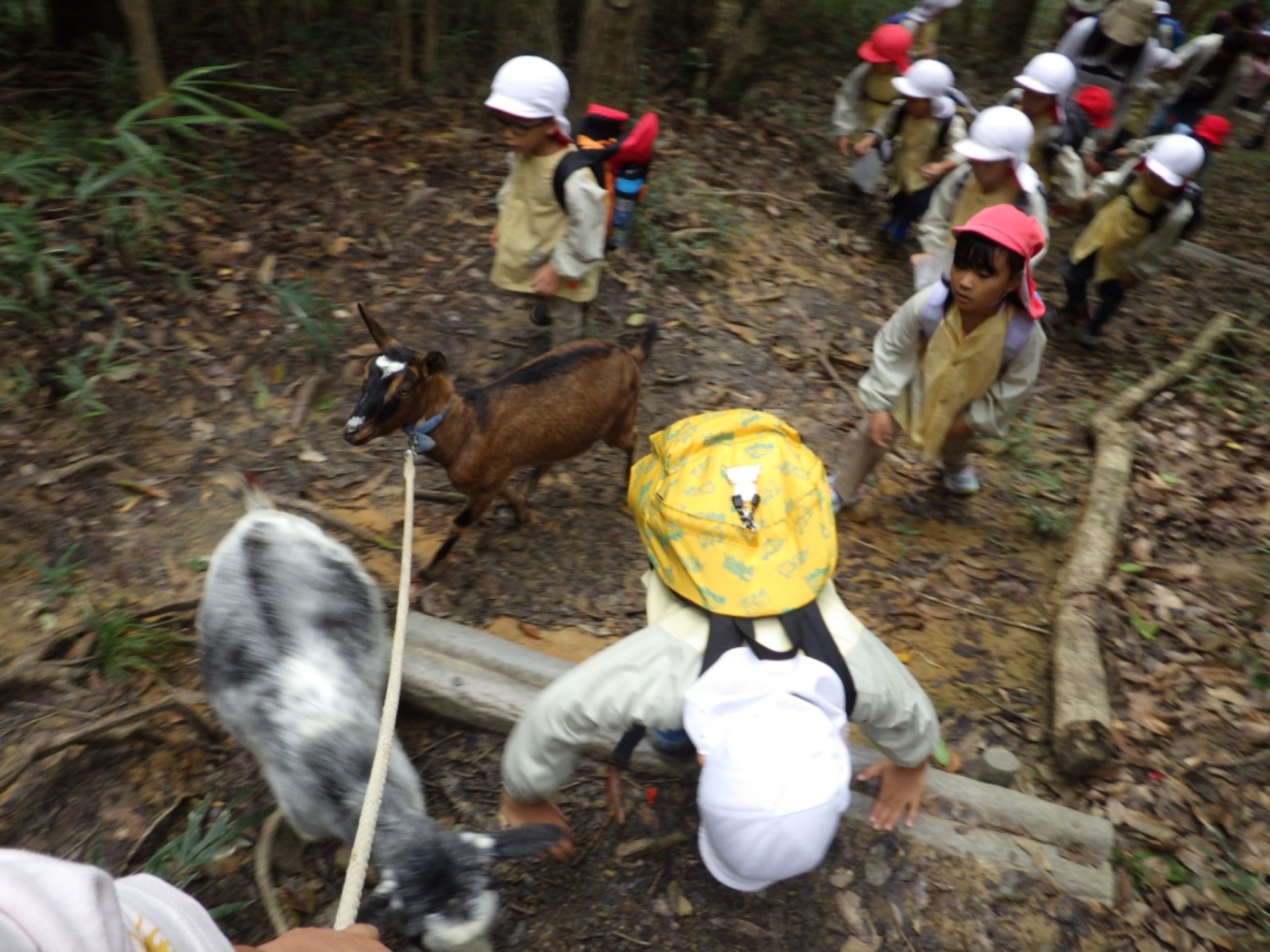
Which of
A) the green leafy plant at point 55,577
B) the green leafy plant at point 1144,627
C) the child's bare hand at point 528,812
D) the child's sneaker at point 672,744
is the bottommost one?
the green leafy plant at point 55,577

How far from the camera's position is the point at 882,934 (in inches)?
117

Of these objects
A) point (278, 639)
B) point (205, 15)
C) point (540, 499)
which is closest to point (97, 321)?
point (540, 499)

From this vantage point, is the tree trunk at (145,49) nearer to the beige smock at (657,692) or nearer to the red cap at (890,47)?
the beige smock at (657,692)

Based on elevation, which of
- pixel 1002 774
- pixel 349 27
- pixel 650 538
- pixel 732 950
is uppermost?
pixel 349 27

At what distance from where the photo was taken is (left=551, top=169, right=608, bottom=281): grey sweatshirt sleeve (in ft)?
15.2

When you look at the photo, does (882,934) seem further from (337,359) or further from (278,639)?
(337,359)

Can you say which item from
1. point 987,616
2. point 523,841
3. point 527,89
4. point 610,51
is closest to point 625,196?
point 527,89

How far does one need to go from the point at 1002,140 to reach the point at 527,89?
2.93 metres

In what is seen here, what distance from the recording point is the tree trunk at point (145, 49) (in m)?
5.68

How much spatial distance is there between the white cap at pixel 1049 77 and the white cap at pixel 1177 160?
935 millimetres

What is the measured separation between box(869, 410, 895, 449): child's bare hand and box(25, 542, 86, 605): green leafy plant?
388 centimetres

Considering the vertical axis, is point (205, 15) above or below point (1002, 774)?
above

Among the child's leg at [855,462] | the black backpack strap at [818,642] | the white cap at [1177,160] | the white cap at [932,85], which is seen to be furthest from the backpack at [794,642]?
the white cap at [932,85]

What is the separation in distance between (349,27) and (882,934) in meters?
8.40
